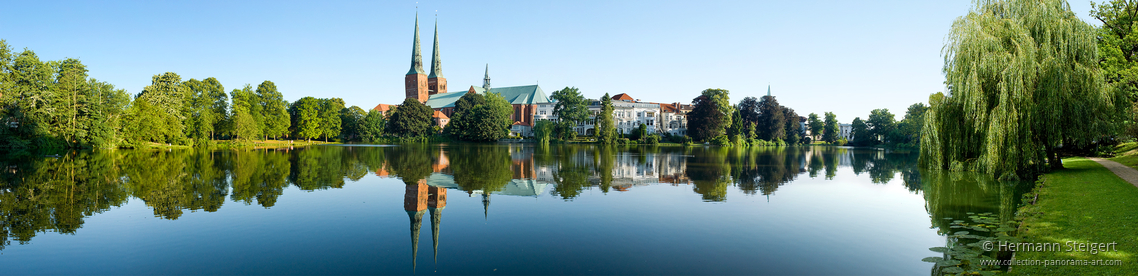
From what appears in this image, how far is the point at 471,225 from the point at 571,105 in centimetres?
7420

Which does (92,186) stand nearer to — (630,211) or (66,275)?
(66,275)

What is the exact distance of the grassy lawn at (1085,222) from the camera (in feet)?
20.9

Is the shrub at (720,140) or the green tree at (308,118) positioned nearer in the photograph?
the green tree at (308,118)

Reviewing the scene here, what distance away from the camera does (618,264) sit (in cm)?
759

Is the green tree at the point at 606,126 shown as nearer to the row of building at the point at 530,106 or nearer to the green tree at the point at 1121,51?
the row of building at the point at 530,106

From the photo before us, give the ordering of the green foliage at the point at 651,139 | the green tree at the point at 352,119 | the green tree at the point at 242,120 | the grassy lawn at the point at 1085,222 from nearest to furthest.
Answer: the grassy lawn at the point at 1085,222
the green tree at the point at 242,120
the green foliage at the point at 651,139
the green tree at the point at 352,119

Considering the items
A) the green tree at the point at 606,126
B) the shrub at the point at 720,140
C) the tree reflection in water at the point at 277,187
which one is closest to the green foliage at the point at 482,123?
the green tree at the point at 606,126

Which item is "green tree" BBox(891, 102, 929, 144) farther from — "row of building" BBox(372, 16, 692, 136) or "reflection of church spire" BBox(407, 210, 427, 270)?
"reflection of church spire" BBox(407, 210, 427, 270)

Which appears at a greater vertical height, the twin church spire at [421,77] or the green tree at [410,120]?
the twin church spire at [421,77]

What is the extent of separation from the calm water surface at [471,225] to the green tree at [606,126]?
192 feet

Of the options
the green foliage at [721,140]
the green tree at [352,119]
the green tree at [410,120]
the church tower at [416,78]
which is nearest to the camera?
the green foliage at [721,140]

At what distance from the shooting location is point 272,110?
2746 inches

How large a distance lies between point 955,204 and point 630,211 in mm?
8184

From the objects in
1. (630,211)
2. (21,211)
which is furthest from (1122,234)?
(21,211)
